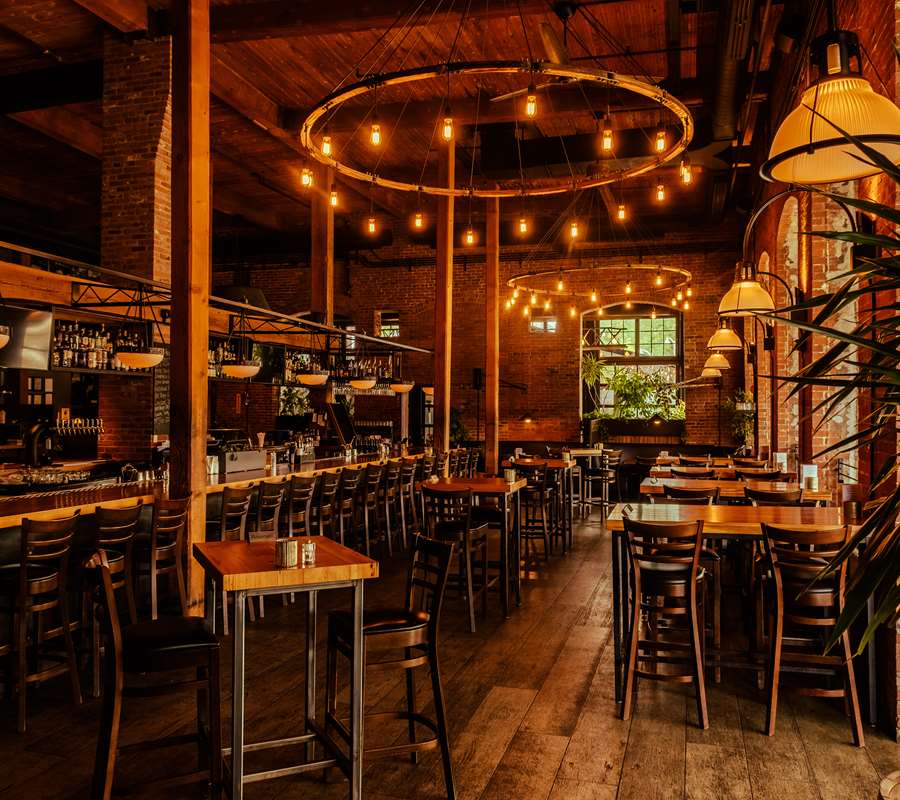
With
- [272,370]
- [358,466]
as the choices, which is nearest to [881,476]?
[358,466]

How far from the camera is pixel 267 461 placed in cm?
760

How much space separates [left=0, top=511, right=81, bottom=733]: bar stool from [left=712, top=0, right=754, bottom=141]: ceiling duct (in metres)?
5.52

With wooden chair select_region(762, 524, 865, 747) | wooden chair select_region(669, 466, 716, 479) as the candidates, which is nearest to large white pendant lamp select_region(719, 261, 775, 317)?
wooden chair select_region(762, 524, 865, 747)

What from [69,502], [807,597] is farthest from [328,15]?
[807,597]

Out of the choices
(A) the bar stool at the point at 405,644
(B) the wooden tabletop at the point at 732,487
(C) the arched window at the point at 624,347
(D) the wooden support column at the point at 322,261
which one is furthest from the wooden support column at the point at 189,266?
(C) the arched window at the point at 624,347

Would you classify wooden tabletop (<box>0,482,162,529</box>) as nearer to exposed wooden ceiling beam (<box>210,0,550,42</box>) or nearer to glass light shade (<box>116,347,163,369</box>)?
glass light shade (<box>116,347,163,369</box>)

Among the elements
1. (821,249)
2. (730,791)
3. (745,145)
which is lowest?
(730,791)

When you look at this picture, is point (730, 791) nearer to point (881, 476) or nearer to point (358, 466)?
point (881, 476)

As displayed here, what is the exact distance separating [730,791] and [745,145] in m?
8.97

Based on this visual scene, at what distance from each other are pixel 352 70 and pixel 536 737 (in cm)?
741

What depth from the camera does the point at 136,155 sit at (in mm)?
7727

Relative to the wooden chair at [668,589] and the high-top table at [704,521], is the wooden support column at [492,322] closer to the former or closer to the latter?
the high-top table at [704,521]

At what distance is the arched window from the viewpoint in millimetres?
14688

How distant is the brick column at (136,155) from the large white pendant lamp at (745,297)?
5.43m
